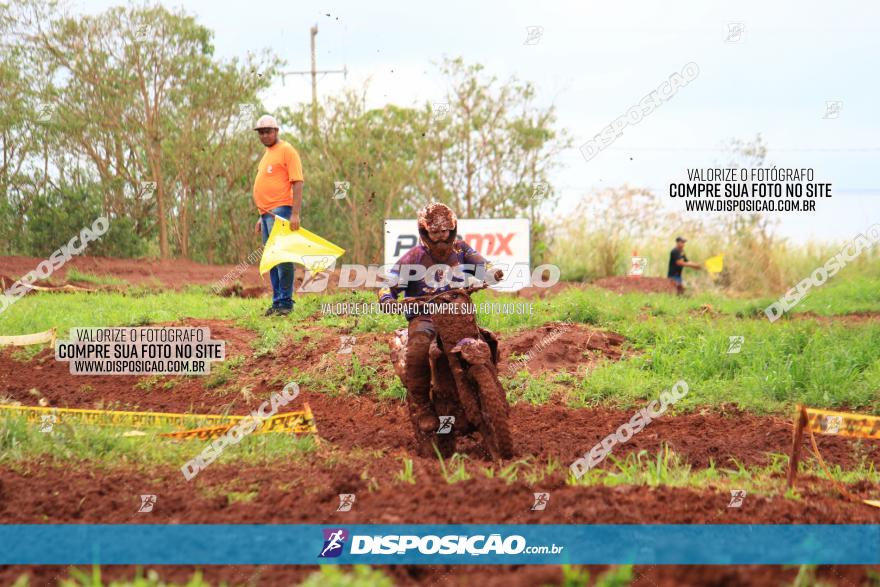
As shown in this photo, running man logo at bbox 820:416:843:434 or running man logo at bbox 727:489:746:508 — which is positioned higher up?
running man logo at bbox 820:416:843:434

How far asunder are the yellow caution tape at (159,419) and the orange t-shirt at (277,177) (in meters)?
4.83

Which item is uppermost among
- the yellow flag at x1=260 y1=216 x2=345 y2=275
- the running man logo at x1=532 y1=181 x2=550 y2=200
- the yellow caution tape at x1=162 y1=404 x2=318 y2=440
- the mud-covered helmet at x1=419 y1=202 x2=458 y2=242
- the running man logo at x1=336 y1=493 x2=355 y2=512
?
the running man logo at x1=532 y1=181 x2=550 y2=200

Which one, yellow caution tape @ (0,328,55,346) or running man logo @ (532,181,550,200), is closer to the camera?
yellow caution tape @ (0,328,55,346)

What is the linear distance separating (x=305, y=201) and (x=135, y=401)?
13.1 meters

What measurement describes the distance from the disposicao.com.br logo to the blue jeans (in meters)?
8.22

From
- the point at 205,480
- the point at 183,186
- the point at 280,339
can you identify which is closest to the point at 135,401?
the point at 280,339

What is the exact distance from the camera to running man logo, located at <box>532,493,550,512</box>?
4.05 metres

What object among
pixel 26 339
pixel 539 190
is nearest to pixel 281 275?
pixel 26 339

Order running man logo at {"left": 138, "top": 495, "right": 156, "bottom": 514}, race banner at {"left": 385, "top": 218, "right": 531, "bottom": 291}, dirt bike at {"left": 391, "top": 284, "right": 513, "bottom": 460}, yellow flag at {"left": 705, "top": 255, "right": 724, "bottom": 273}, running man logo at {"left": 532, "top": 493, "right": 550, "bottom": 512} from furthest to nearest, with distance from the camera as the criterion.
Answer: yellow flag at {"left": 705, "top": 255, "right": 724, "bottom": 273} → race banner at {"left": 385, "top": 218, "right": 531, "bottom": 291} → dirt bike at {"left": 391, "top": 284, "right": 513, "bottom": 460} → running man logo at {"left": 138, "top": 495, "right": 156, "bottom": 514} → running man logo at {"left": 532, "top": 493, "right": 550, "bottom": 512}

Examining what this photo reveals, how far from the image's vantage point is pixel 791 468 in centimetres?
507

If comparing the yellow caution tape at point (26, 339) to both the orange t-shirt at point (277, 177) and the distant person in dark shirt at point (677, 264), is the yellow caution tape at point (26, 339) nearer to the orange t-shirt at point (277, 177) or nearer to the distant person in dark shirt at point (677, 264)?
the orange t-shirt at point (277, 177)

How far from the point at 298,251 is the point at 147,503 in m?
6.98

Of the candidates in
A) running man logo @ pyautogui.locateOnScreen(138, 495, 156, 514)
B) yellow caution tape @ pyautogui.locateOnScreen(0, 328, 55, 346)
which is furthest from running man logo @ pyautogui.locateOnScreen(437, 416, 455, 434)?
yellow caution tape @ pyautogui.locateOnScreen(0, 328, 55, 346)

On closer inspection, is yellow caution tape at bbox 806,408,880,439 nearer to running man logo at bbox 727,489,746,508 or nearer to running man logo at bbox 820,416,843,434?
running man logo at bbox 820,416,843,434
